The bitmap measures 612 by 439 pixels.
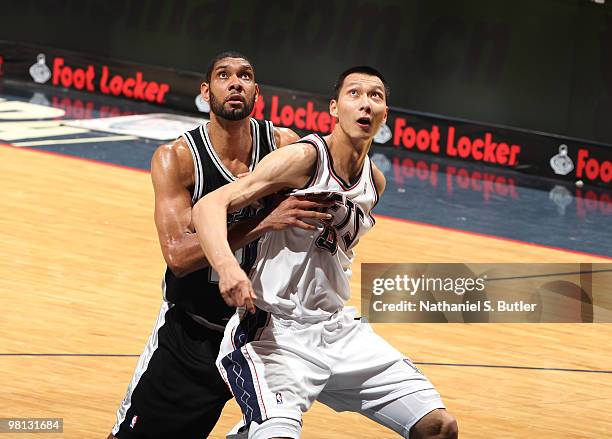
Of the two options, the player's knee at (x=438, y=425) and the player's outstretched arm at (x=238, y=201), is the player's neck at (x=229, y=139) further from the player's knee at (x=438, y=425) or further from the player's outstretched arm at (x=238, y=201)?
the player's knee at (x=438, y=425)

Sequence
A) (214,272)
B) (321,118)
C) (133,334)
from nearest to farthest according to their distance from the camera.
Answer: (214,272) → (133,334) → (321,118)

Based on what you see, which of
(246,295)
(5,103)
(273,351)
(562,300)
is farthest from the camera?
(5,103)

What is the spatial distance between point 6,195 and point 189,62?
4.73 meters

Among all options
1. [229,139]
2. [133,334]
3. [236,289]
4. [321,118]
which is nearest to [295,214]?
[236,289]

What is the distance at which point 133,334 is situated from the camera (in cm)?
746

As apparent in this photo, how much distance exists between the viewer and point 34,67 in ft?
49.9

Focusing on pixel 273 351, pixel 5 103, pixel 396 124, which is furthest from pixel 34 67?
pixel 273 351

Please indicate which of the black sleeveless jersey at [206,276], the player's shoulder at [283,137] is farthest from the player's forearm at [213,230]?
the player's shoulder at [283,137]

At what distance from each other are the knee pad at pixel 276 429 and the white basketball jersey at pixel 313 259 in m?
0.40

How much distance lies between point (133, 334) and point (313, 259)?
3.06 metres

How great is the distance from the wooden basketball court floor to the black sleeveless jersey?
40.4 inches

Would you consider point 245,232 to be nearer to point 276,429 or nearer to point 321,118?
point 276,429

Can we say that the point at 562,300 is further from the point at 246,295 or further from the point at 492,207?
the point at 246,295

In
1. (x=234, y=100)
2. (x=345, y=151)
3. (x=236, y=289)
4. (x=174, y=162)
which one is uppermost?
(x=234, y=100)
